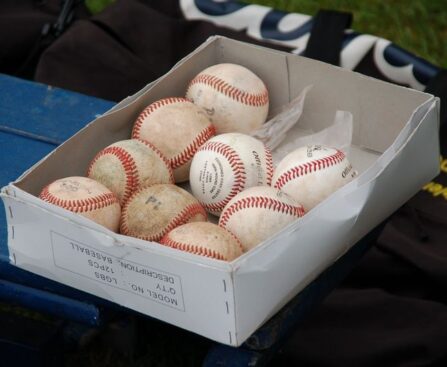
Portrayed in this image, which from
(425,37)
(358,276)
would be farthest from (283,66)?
(425,37)

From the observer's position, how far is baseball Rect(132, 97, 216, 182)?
1.64 meters

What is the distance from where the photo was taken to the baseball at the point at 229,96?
68.4 inches

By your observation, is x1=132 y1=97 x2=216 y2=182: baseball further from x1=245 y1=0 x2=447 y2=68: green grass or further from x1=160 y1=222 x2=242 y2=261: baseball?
x1=245 y1=0 x2=447 y2=68: green grass

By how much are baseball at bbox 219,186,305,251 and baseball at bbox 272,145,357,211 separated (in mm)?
62

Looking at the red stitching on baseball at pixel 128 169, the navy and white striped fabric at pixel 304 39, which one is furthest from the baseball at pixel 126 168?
the navy and white striped fabric at pixel 304 39

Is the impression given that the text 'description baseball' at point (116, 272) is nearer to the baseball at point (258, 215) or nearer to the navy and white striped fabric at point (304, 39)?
the baseball at point (258, 215)

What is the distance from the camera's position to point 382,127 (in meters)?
1.71

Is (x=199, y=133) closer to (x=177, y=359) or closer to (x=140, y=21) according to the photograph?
(x=177, y=359)

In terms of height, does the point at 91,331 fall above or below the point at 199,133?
below

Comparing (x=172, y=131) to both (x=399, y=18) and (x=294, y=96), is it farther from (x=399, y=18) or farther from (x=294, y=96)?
(x=399, y=18)

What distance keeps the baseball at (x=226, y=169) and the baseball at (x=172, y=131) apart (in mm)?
54

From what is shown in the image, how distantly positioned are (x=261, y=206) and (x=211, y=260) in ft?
0.87

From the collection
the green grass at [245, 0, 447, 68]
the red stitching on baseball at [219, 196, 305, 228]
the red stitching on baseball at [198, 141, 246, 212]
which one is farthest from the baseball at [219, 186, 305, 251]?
the green grass at [245, 0, 447, 68]

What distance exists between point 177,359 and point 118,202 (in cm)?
69
